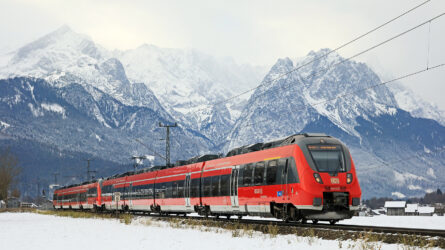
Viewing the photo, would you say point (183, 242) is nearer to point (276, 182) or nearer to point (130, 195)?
point (276, 182)

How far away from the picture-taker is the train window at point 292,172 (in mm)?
30236

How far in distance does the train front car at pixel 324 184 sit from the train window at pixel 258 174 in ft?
12.4

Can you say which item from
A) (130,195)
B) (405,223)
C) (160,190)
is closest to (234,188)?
(405,223)

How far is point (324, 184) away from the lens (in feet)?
97.1

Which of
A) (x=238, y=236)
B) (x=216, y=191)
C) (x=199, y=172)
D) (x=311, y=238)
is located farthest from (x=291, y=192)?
(x=199, y=172)

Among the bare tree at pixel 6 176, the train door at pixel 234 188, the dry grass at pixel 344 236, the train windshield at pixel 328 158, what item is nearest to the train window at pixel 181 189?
the train door at pixel 234 188

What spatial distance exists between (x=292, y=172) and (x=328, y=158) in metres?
1.86

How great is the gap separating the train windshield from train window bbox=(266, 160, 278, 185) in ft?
9.14

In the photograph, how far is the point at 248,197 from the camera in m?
35.9

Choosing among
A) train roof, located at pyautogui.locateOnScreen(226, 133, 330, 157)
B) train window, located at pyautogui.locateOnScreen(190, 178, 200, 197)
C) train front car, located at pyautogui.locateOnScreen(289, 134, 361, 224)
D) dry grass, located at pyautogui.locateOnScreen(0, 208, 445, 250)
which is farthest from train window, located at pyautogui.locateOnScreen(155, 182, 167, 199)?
train front car, located at pyautogui.locateOnScreen(289, 134, 361, 224)

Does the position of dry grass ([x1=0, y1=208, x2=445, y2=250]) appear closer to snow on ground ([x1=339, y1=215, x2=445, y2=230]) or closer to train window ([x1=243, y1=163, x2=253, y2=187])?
train window ([x1=243, y1=163, x2=253, y2=187])

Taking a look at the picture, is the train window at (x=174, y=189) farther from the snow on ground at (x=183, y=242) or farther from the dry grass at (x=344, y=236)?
the dry grass at (x=344, y=236)

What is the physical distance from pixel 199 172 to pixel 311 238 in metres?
23.5

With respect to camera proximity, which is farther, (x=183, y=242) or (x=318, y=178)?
(x=318, y=178)
